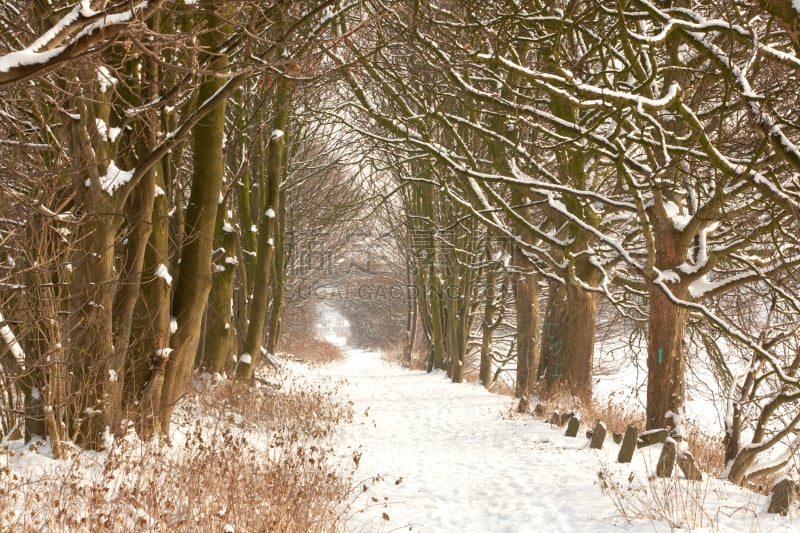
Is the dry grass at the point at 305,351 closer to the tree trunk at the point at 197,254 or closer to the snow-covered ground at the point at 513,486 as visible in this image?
the snow-covered ground at the point at 513,486

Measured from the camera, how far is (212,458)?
180 inches

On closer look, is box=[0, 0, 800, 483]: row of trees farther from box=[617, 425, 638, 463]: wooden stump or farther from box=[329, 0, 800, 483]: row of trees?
box=[617, 425, 638, 463]: wooden stump

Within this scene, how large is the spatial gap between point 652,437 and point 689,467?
51.5 inches

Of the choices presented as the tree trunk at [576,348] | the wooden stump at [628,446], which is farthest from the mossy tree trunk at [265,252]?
the wooden stump at [628,446]

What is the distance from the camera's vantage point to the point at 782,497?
13.6 feet

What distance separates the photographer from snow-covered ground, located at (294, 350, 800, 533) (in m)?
4.32

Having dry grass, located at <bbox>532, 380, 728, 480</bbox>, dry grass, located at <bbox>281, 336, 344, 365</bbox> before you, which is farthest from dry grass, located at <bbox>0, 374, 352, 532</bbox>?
dry grass, located at <bbox>281, 336, 344, 365</bbox>

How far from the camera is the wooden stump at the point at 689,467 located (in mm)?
5180

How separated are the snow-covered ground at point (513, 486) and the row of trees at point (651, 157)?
0.97m

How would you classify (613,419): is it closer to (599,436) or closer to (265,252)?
(599,436)

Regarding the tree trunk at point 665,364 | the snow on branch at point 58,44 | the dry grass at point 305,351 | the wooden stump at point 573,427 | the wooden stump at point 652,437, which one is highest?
the snow on branch at point 58,44

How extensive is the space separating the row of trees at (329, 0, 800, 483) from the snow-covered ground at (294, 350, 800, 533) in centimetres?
97

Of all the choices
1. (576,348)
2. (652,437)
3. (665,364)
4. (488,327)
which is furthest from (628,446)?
(488,327)

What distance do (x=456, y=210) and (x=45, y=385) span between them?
1433cm
